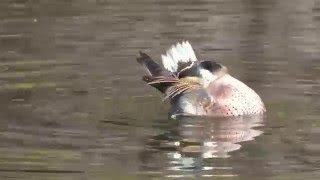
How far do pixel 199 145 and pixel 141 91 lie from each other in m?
1.83

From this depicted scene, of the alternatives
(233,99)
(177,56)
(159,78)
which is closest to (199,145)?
(233,99)

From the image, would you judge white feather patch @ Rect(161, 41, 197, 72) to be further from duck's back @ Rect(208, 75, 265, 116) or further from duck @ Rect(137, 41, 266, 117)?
duck's back @ Rect(208, 75, 265, 116)

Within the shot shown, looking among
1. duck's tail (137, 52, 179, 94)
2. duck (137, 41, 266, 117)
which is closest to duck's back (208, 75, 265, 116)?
duck (137, 41, 266, 117)

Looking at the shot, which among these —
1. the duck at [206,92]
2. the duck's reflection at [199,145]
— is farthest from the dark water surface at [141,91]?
the duck at [206,92]

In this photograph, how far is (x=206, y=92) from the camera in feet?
30.9

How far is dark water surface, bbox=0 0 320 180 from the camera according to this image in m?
7.82

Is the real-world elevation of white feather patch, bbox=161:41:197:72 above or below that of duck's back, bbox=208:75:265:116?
above

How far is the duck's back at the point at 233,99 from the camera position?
30.5ft

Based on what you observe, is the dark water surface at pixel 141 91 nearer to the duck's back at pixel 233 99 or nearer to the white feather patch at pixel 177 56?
the duck's back at pixel 233 99

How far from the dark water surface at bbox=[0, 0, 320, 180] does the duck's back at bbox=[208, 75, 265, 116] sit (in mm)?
138

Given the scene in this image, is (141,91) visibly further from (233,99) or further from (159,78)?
(233,99)

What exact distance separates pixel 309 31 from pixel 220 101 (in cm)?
351

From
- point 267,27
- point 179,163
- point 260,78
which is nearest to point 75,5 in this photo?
point 267,27

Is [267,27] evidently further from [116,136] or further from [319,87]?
[116,136]
